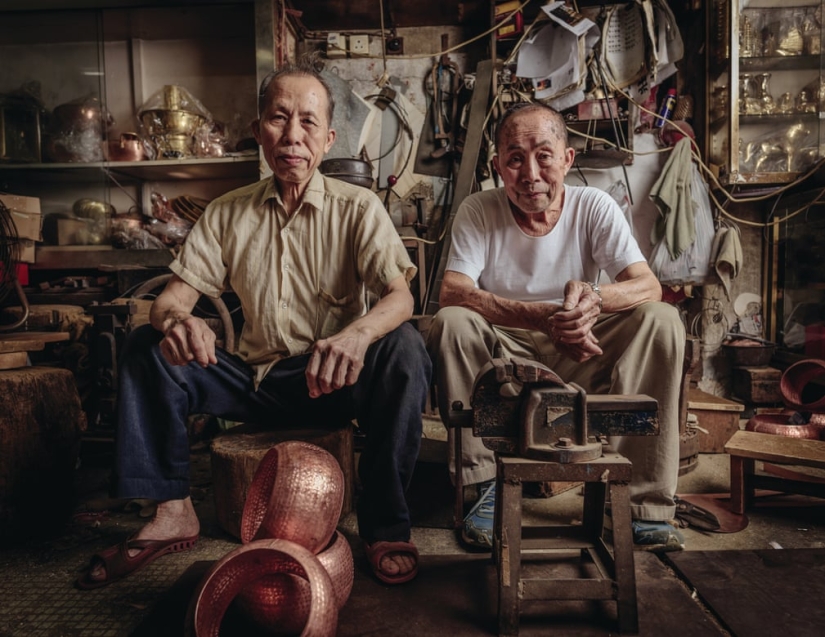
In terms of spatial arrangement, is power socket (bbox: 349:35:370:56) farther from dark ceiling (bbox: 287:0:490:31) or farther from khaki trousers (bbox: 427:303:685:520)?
khaki trousers (bbox: 427:303:685:520)

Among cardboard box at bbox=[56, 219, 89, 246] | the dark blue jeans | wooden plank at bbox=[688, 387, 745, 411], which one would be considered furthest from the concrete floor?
cardboard box at bbox=[56, 219, 89, 246]

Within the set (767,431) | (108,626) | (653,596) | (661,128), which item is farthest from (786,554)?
(661,128)

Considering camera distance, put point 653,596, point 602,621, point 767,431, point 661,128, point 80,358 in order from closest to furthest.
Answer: point 602,621
point 653,596
point 767,431
point 80,358
point 661,128

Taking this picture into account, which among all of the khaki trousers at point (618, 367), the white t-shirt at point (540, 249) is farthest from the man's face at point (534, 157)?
the khaki trousers at point (618, 367)

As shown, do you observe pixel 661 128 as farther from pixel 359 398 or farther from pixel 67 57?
pixel 67 57

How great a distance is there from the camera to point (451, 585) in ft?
5.45

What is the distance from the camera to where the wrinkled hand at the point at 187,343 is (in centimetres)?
168

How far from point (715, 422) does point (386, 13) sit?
4.12 metres

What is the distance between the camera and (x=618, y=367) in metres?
1.93

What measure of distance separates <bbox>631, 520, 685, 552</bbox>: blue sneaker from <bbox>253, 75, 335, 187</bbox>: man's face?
1772 millimetres

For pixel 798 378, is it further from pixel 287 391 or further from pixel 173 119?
pixel 173 119

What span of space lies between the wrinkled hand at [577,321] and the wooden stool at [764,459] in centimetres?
81

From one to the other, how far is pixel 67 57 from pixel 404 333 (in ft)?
16.7

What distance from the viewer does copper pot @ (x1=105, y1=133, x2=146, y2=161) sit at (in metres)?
4.50
